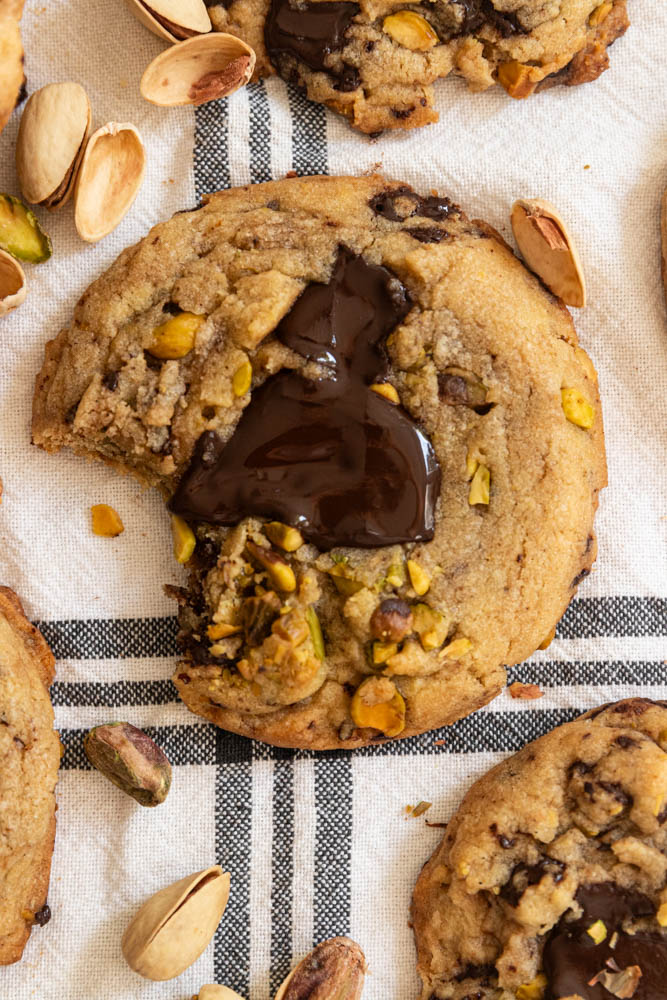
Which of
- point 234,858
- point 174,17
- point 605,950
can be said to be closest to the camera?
point 605,950

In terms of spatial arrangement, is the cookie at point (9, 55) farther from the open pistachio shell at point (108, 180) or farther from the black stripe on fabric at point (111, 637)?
the black stripe on fabric at point (111, 637)

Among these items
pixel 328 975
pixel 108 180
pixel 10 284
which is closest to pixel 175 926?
pixel 328 975

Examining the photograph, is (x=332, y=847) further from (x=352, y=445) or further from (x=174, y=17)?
(x=174, y=17)

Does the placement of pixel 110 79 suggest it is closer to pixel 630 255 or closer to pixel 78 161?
pixel 78 161

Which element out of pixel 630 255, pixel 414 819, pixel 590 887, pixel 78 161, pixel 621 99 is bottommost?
pixel 414 819

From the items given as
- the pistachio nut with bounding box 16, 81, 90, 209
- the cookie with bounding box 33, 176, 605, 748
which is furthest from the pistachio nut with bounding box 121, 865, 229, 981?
the pistachio nut with bounding box 16, 81, 90, 209

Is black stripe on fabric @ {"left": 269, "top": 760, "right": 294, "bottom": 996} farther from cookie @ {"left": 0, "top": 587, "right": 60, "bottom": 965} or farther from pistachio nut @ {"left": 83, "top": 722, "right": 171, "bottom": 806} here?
cookie @ {"left": 0, "top": 587, "right": 60, "bottom": 965}

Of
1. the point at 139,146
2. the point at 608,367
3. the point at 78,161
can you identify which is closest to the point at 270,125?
the point at 139,146

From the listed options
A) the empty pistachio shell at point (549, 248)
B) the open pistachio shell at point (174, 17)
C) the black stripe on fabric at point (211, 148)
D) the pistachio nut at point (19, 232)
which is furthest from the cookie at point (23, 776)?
the empty pistachio shell at point (549, 248)
